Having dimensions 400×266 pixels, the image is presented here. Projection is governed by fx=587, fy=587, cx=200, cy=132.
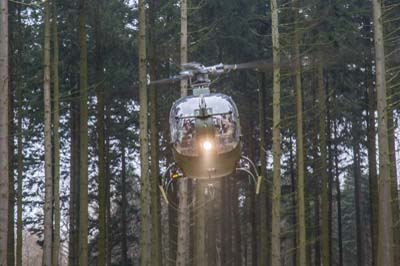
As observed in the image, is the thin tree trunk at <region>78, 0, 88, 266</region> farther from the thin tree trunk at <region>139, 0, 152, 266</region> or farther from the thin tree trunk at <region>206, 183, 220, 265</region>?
the thin tree trunk at <region>206, 183, 220, 265</region>

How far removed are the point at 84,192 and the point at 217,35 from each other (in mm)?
7944

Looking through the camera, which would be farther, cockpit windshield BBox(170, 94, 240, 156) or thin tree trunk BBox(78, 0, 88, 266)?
thin tree trunk BBox(78, 0, 88, 266)

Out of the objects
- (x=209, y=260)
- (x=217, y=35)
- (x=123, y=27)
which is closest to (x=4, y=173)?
(x=123, y=27)

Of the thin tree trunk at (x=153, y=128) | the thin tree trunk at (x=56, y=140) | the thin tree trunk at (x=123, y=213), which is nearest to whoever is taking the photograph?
the thin tree trunk at (x=56, y=140)

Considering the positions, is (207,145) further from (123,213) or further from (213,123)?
(123,213)

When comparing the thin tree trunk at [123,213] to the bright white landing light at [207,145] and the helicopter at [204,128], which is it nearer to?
the helicopter at [204,128]

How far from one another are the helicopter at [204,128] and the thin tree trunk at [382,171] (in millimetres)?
4861

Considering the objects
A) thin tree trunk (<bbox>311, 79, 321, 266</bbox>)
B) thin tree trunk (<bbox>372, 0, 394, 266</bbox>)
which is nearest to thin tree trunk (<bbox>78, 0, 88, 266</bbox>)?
thin tree trunk (<bbox>372, 0, 394, 266</bbox>)

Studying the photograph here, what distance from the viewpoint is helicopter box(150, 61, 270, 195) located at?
8.02 m

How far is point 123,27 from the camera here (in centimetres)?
1880

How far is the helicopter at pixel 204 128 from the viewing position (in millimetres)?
8023

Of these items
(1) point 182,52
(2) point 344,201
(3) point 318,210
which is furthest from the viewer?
(2) point 344,201

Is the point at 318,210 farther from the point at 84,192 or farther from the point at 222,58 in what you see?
the point at 84,192

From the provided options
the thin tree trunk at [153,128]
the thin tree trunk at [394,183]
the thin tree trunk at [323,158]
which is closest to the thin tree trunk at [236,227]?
the thin tree trunk at [323,158]
